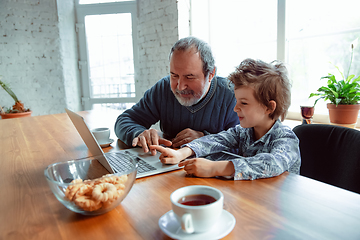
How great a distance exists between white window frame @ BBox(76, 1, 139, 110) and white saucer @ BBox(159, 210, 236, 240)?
13.9ft

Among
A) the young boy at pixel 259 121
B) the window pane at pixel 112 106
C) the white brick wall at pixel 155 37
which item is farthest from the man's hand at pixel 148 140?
the window pane at pixel 112 106

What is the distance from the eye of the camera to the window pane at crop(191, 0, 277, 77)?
308 centimetres

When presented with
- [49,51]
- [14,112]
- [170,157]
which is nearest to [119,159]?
[170,157]

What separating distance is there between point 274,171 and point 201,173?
0.23 m

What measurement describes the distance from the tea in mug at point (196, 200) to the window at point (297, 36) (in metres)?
1.51

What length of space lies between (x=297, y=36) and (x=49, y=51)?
3.82 m

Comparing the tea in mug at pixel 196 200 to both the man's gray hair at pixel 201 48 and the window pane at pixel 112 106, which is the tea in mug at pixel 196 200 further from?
the window pane at pixel 112 106

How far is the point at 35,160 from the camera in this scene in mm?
1143

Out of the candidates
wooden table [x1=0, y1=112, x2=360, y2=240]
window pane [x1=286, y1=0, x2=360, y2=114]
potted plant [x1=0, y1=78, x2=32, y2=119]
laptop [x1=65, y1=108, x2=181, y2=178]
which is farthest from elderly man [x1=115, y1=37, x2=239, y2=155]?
potted plant [x1=0, y1=78, x2=32, y2=119]

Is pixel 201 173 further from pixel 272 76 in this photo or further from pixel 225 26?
pixel 225 26

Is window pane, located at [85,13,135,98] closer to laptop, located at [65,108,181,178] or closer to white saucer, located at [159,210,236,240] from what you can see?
laptop, located at [65,108,181,178]

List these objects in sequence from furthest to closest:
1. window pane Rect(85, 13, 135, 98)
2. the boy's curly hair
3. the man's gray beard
→ window pane Rect(85, 13, 135, 98) < the man's gray beard < the boy's curly hair

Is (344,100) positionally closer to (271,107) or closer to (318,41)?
(318,41)

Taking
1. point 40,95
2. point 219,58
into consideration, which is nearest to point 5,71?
point 40,95
